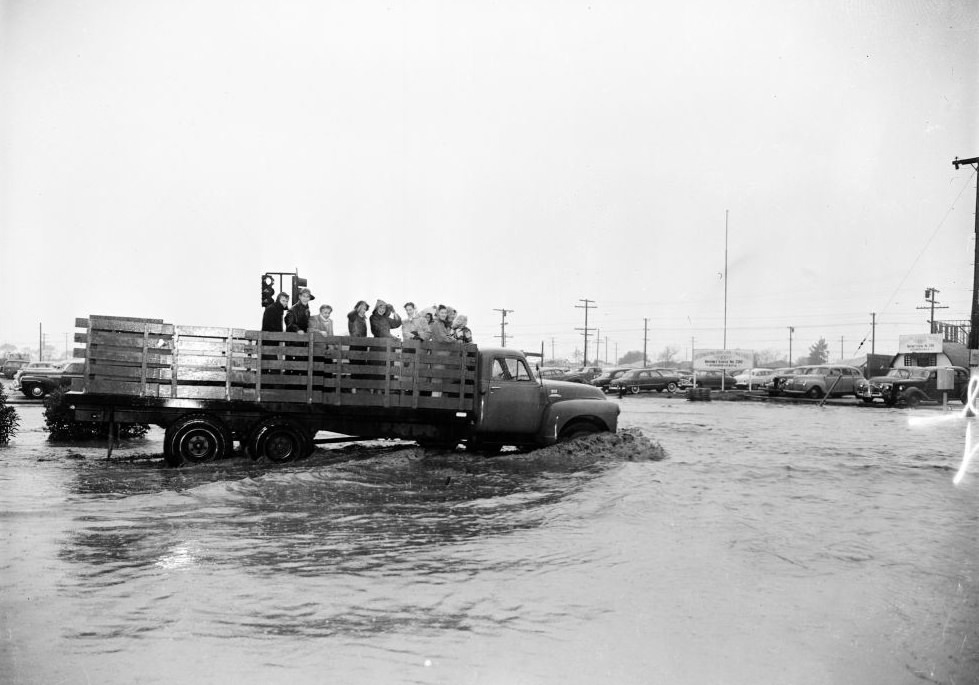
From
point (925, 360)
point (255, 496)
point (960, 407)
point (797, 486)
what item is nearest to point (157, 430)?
point (255, 496)

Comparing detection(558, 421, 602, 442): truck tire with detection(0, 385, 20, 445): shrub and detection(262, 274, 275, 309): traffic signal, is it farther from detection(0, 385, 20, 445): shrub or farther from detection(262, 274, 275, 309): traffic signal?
detection(0, 385, 20, 445): shrub

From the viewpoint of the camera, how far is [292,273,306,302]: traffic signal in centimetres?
1217

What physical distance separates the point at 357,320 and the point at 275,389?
1929 millimetres

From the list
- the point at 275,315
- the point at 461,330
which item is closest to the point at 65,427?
the point at 275,315

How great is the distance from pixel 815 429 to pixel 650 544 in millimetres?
14138

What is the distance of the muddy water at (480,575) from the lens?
393cm

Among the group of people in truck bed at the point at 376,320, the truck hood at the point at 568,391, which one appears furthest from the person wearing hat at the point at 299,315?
the truck hood at the point at 568,391

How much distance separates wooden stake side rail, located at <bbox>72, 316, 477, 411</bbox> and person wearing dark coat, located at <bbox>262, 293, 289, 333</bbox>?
2.55 feet

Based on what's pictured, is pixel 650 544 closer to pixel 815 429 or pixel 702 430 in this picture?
pixel 702 430

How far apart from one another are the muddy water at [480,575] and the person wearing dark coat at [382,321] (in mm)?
2405

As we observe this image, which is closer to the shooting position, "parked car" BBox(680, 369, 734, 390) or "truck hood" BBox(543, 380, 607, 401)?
"truck hood" BBox(543, 380, 607, 401)

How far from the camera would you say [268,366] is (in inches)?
427

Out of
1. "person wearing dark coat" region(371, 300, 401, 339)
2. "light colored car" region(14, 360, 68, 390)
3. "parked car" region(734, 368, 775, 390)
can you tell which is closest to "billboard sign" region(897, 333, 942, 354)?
"parked car" region(734, 368, 775, 390)

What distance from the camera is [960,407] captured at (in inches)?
1074
